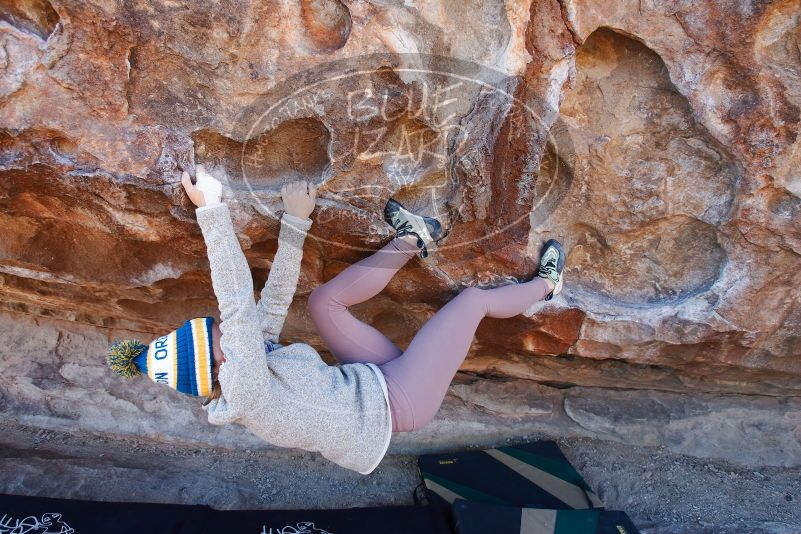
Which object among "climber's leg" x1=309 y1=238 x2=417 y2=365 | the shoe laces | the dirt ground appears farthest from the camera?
the dirt ground

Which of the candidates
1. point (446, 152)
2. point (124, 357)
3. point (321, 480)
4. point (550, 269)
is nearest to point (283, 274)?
point (124, 357)

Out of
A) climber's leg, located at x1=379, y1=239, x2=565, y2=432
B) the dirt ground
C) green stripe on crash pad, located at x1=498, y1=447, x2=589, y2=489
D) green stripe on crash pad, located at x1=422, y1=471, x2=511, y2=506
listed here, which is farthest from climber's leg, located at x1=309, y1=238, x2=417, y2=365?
green stripe on crash pad, located at x1=498, y1=447, x2=589, y2=489

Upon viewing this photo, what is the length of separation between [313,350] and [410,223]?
51 cm

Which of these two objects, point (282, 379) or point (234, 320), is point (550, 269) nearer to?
point (282, 379)

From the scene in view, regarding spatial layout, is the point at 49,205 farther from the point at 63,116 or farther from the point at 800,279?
the point at 800,279

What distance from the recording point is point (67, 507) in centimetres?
203

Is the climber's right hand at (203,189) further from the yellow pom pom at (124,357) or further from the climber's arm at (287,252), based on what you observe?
the yellow pom pom at (124,357)

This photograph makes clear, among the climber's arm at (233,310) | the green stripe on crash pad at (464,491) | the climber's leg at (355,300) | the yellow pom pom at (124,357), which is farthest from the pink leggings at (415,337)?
the green stripe on crash pad at (464,491)

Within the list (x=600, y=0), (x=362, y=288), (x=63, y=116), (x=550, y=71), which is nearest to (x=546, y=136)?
(x=550, y=71)

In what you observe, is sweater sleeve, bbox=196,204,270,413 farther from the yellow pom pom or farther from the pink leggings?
the pink leggings

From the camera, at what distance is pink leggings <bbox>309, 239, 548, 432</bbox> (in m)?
1.82

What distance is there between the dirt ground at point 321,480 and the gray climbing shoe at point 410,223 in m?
1.20

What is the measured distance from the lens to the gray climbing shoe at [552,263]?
2.11 metres

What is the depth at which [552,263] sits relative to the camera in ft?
6.92
